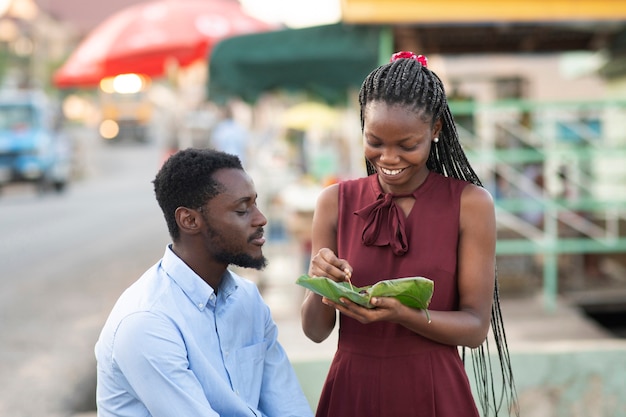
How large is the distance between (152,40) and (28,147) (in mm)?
12774

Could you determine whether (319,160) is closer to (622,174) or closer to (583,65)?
(622,174)

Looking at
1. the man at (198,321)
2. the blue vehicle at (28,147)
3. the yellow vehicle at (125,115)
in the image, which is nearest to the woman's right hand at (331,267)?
the man at (198,321)

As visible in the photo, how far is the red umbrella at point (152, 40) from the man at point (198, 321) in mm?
5965

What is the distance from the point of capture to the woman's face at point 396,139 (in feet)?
6.16

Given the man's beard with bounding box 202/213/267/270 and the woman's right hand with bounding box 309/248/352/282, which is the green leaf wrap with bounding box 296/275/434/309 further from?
the man's beard with bounding box 202/213/267/270

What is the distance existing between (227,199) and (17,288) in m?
7.23

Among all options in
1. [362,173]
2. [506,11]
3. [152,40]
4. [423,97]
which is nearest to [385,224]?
[423,97]

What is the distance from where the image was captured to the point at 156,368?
1.99 m

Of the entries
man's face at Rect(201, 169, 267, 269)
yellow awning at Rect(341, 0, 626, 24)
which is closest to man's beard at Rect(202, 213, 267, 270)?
man's face at Rect(201, 169, 267, 269)

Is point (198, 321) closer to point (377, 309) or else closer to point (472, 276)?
point (377, 309)

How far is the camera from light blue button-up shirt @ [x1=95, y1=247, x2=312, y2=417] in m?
2.00

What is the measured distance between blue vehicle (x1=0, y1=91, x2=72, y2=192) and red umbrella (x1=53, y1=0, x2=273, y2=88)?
38.6ft

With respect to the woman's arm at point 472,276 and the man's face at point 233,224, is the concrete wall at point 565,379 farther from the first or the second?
the woman's arm at point 472,276

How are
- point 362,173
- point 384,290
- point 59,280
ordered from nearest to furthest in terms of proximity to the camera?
point 384,290
point 362,173
point 59,280
